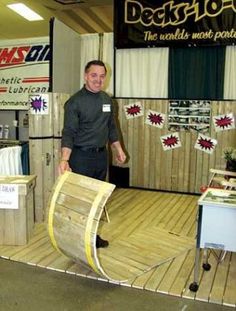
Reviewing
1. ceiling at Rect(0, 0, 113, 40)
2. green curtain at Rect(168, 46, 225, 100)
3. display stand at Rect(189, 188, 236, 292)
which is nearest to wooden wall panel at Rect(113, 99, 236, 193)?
green curtain at Rect(168, 46, 225, 100)

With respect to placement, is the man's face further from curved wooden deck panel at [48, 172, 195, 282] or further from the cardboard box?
the cardboard box

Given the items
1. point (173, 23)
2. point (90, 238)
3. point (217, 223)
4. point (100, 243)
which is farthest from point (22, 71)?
point (217, 223)

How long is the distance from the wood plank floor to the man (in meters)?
0.47

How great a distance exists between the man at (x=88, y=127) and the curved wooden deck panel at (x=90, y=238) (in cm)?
28

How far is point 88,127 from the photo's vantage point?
10.2ft

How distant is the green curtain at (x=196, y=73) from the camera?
4.90m

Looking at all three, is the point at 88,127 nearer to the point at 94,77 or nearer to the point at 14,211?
the point at 94,77

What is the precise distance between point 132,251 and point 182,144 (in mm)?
2405

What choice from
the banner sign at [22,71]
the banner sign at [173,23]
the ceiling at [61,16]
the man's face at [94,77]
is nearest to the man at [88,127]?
the man's face at [94,77]

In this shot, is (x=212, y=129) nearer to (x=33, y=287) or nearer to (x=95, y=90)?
(x=95, y=90)

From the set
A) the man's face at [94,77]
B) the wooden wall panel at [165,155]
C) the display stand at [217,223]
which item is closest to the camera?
the display stand at [217,223]

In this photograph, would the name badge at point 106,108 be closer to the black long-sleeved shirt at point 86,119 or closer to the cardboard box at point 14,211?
the black long-sleeved shirt at point 86,119

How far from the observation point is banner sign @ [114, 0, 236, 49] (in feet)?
15.5

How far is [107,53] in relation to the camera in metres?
5.45
